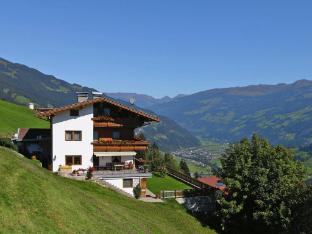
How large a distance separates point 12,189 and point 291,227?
27581 millimetres

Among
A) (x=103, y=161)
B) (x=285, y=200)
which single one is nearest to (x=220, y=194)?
(x=285, y=200)

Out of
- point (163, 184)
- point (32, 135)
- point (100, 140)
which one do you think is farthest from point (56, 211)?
point (32, 135)

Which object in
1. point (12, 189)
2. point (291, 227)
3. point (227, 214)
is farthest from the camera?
point (227, 214)

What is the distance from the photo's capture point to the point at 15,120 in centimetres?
12200

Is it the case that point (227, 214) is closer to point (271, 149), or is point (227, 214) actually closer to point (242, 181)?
point (242, 181)

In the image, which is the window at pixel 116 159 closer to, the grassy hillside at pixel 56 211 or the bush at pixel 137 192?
the bush at pixel 137 192

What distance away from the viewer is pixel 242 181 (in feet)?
166

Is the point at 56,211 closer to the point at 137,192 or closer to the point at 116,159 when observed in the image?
the point at 137,192

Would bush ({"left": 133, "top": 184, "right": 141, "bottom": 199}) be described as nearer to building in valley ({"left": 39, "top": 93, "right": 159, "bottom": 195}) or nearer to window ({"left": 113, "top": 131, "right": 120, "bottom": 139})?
building in valley ({"left": 39, "top": 93, "right": 159, "bottom": 195})

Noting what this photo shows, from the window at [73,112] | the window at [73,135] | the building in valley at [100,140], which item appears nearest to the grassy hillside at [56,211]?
the building in valley at [100,140]

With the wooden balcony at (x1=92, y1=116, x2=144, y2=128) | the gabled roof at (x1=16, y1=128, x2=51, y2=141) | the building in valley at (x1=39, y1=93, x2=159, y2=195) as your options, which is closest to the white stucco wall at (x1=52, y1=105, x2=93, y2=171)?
the building in valley at (x1=39, y1=93, x2=159, y2=195)

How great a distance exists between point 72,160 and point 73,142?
6.91 feet

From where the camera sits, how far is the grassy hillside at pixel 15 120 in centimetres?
11394

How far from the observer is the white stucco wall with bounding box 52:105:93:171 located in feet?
189
